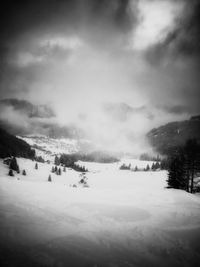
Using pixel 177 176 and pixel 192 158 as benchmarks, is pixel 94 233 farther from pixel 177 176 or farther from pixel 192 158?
pixel 192 158

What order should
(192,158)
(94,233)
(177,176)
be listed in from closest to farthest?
(94,233) < (177,176) < (192,158)

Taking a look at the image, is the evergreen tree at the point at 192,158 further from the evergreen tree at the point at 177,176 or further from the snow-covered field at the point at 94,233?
the snow-covered field at the point at 94,233

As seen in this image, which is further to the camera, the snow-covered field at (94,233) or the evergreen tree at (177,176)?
the evergreen tree at (177,176)

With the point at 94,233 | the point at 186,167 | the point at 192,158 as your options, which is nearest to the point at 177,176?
the point at 186,167

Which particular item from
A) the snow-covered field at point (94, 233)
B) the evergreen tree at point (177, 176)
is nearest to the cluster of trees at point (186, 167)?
the evergreen tree at point (177, 176)

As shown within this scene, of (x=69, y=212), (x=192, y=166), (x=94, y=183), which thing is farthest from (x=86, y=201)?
(x=94, y=183)

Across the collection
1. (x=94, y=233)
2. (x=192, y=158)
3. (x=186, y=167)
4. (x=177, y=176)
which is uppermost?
(x=192, y=158)

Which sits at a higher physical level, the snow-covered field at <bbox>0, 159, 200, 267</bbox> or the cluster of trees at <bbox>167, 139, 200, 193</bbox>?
the cluster of trees at <bbox>167, 139, 200, 193</bbox>

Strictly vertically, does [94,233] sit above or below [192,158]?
below

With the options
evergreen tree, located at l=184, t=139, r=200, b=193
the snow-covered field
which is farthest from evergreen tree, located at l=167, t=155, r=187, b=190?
the snow-covered field

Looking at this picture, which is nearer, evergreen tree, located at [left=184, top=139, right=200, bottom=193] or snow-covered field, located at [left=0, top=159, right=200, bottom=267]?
snow-covered field, located at [left=0, top=159, right=200, bottom=267]

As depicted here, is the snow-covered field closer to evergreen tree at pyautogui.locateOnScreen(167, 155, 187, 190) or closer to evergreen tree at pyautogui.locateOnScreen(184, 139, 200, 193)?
evergreen tree at pyautogui.locateOnScreen(167, 155, 187, 190)

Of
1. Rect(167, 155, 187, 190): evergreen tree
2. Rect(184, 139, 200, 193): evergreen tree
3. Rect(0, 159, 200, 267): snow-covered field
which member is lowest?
Rect(0, 159, 200, 267): snow-covered field

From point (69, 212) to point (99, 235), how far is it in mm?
4281
